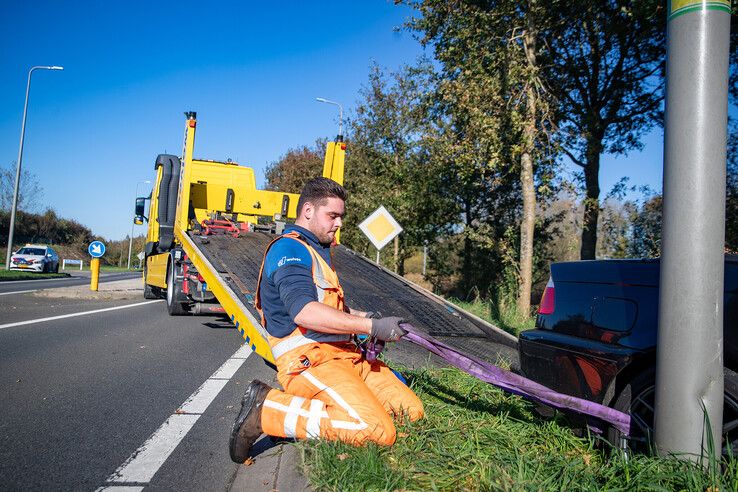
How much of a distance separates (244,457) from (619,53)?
53.2ft

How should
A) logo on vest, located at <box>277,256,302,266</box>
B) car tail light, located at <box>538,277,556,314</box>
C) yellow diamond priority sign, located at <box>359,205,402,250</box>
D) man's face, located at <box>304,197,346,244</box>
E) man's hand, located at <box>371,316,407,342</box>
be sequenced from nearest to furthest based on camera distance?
1. man's hand, located at <box>371,316,407,342</box>
2. logo on vest, located at <box>277,256,302,266</box>
3. man's face, located at <box>304,197,346,244</box>
4. car tail light, located at <box>538,277,556,314</box>
5. yellow diamond priority sign, located at <box>359,205,402,250</box>

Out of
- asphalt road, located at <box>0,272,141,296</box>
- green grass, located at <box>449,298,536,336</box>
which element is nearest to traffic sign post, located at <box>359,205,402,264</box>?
green grass, located at <box>449,298,536,336</box>

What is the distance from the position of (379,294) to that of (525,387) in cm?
434

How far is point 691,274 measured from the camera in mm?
2553

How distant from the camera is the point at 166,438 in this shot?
3.88 metres

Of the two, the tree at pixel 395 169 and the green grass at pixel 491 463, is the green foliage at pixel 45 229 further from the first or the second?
the green grass at pixel 491 463

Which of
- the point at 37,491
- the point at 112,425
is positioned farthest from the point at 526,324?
the point at 37,491

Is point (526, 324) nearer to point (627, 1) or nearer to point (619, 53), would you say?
point (627, 1)

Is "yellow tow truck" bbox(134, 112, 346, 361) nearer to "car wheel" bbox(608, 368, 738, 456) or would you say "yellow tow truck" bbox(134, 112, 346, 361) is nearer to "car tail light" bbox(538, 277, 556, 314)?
"car tail light" bbox(538, 277, 556, 314)

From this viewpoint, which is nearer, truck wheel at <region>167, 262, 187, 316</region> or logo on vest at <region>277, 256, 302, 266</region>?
logo on vest at <region>277, 256, 302, 266</region>

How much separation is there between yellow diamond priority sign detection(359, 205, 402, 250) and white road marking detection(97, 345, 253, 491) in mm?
5547

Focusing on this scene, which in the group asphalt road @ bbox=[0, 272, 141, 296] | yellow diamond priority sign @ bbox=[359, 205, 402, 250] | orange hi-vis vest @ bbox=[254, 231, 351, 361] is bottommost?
asphalt road @ bbox=[0, 272, 141, 296]

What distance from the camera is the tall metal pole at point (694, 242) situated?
2.53m

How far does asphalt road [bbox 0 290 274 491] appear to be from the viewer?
10.6 feet
